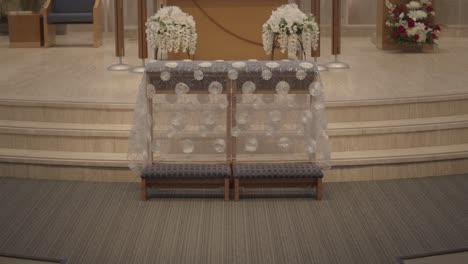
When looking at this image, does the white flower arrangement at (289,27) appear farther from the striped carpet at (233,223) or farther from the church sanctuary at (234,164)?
the striped carpet at (233,223)

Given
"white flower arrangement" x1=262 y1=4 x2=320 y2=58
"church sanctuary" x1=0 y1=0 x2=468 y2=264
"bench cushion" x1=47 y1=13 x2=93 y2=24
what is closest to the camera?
"church sanctuary" x1=0 y1=0 x2=468 y2=264

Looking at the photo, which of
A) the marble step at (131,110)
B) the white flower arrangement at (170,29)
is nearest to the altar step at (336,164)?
the marble step at (131,110)

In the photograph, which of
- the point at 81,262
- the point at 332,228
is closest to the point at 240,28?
the point at 332,228

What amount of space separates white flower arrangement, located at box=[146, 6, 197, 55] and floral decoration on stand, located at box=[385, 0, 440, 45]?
322cm

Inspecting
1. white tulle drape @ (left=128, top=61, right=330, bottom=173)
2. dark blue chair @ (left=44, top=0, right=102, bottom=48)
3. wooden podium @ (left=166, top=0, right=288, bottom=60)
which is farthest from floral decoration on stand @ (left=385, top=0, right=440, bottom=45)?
white tulle drape @ (left=128, top=61, right=330, bottom=173)

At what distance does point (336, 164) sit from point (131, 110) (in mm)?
1716

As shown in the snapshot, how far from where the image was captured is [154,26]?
321 inches

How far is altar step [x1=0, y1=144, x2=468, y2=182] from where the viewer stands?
6.62 metres

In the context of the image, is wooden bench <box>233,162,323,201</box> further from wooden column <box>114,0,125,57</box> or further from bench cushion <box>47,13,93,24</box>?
bench cushion <box>47,13,93,24</box>

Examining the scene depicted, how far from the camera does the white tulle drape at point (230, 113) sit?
6.14m

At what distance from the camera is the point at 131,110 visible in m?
7.05

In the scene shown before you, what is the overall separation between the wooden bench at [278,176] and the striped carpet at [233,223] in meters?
0.11

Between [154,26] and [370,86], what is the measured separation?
6.80ft

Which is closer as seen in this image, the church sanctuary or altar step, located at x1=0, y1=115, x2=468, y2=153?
the church sanctuary
